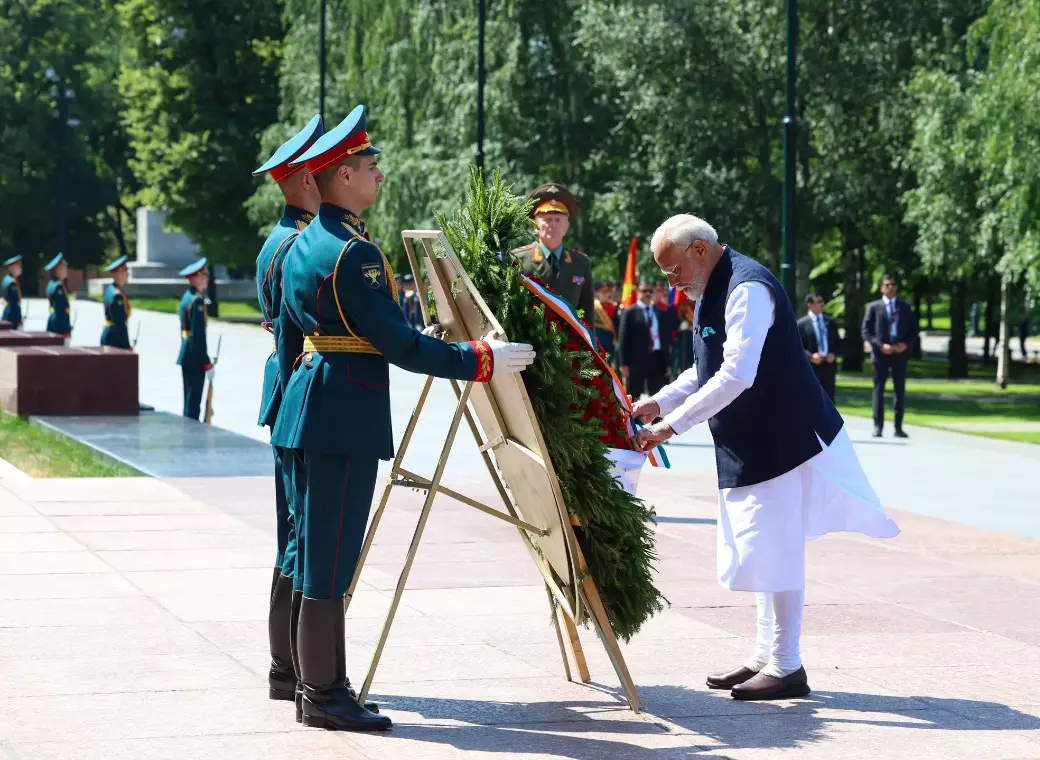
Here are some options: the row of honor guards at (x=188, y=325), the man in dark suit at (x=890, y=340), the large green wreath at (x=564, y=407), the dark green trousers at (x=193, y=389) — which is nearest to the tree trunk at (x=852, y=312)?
the man in dark suit at (x=890, y=340)

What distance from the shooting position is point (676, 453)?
1638 centimetres

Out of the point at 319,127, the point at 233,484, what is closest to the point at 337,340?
the point at 319,127

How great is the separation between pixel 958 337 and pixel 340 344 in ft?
107

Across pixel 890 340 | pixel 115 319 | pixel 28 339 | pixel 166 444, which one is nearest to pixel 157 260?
pixel 28 339

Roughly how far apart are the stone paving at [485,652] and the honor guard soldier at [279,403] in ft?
0.57

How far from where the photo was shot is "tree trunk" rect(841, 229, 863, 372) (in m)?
36.2

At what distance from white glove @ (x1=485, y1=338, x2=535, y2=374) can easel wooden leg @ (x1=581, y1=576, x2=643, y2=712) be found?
872mm

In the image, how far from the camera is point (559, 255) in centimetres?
958

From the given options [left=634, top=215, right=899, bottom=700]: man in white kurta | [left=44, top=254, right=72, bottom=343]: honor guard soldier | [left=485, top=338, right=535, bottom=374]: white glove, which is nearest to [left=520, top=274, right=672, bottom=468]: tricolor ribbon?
[left=634, top=215, right=899, bottom=700]: man in white kurta

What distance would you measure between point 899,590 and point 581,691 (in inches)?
117

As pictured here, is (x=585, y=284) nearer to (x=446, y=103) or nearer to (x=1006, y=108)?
(x=1006, y=108)

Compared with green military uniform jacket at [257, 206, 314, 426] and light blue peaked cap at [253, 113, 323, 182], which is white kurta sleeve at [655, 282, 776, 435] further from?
light blue peaked cap at [253, 113, 323, 182]

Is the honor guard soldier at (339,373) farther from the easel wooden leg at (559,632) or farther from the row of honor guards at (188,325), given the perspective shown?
the row of honor guards at (188,325)

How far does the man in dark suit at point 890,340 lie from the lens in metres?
18.9
